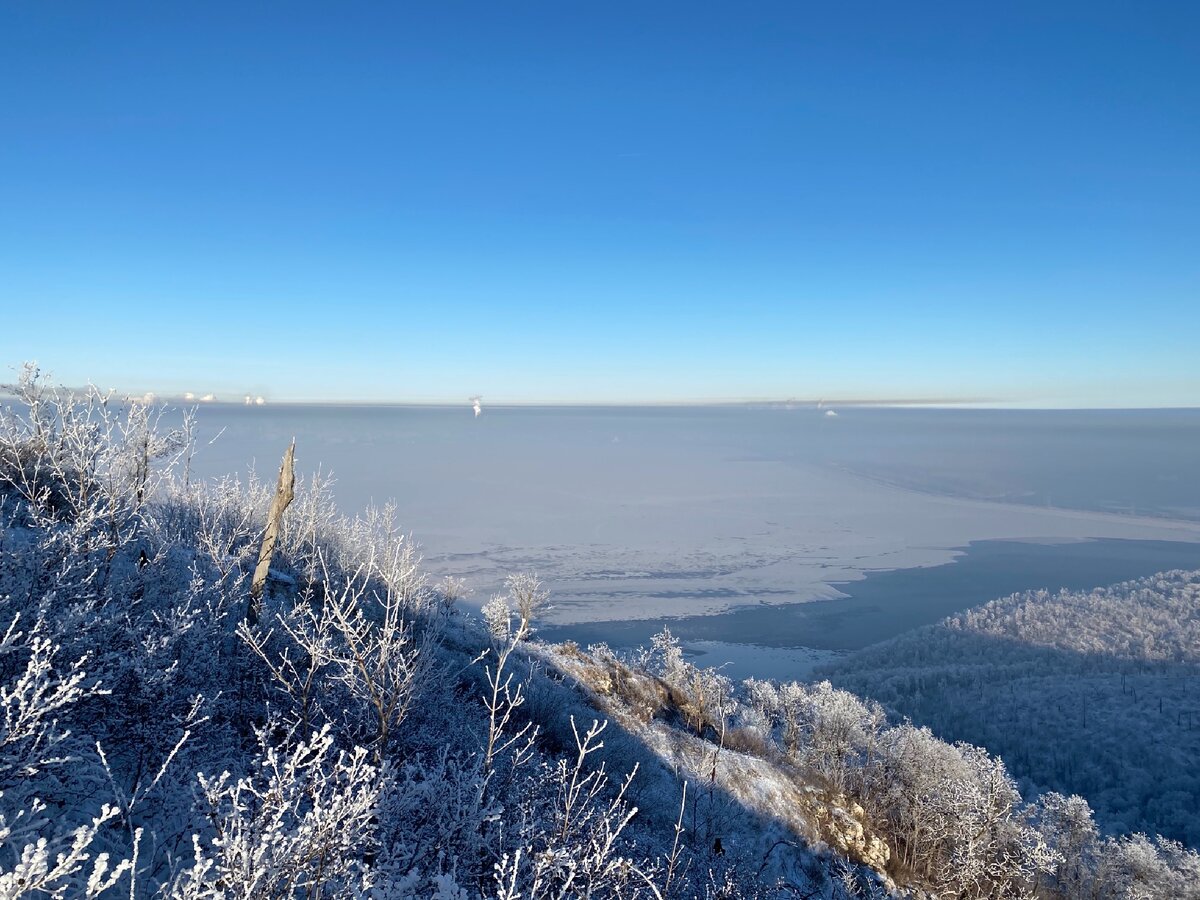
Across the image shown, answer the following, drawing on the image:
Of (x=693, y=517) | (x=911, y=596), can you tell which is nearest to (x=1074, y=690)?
(x=911, y=596)

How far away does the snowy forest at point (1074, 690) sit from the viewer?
44375 mm

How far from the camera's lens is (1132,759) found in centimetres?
4731

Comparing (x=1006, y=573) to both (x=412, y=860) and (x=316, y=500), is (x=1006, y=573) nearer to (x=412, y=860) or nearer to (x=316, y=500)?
(x=316, y=500)

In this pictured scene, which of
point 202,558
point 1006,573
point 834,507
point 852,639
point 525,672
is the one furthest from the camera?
point 834,507

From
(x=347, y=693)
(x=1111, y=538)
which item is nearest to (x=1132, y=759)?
(x=347, y=693)

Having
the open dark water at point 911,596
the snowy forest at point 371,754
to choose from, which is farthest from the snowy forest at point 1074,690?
the open dark water at point 911,596

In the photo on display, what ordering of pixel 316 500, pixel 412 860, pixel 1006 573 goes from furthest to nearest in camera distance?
pixel 1006 573 → pixel 316 500 → pixel 412 860

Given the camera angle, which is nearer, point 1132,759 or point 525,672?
point 525,672

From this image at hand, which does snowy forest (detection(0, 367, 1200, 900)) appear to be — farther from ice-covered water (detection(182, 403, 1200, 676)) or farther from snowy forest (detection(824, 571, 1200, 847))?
ice-covered water (detection(182, 403, 1200, 676))

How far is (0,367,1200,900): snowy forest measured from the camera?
4867mm

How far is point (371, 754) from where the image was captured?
895 centimetres

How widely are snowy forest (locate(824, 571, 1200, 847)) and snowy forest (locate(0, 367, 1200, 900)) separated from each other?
645 millimetres

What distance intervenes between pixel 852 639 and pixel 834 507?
64484 millimetres

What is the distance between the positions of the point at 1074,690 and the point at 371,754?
70.9 m
